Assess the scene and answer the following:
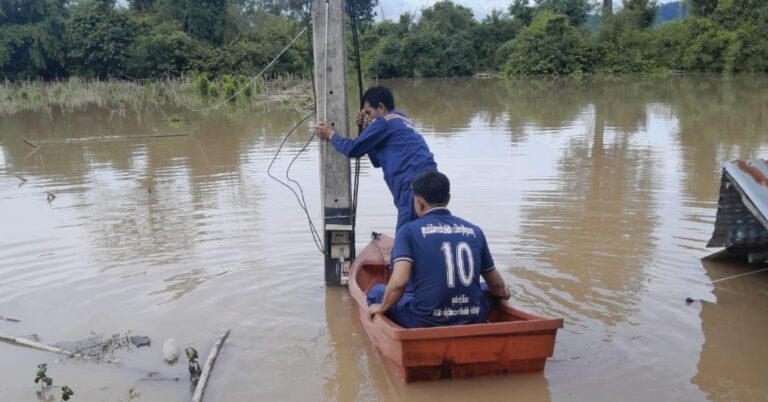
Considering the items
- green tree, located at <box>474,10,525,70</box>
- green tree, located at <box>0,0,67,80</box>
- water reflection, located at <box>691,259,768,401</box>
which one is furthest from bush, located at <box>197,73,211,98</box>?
water reflection, located at <box>691,259,768,401</box>

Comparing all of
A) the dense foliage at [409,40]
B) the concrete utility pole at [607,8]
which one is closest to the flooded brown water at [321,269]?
the dense foliage at [409,40]

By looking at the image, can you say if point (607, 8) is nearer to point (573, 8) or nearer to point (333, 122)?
point (573, 8)

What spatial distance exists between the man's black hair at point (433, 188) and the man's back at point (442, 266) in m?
0.07

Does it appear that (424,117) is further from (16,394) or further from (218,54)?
(218,54)

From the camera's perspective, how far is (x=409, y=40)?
46844 mm

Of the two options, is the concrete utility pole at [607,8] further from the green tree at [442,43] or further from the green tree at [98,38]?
the green tree at [98,38]

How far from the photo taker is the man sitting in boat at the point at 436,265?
396cm

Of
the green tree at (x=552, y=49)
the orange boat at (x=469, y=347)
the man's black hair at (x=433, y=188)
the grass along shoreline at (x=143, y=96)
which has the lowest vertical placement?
the orange boat at (x=469, y=347)

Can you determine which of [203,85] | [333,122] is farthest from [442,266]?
[203,85]

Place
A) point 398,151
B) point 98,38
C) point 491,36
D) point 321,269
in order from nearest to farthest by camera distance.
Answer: point 398,151 < point 321,269 < point 98,38 < point 491,36

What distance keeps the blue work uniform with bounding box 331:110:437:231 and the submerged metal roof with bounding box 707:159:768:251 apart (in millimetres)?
2537

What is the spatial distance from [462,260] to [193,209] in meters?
5.87

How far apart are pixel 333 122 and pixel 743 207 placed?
12.0 ft

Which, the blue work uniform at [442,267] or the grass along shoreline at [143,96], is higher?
the grass along shoreline at [143,96]
